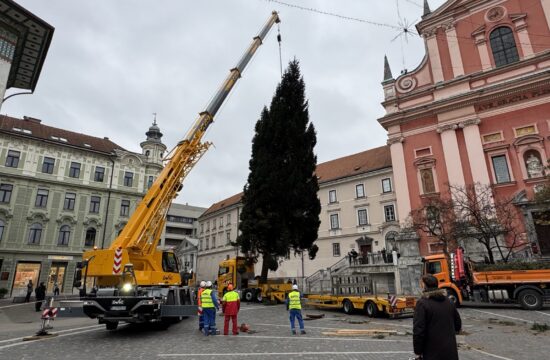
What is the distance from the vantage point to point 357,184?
3838cm

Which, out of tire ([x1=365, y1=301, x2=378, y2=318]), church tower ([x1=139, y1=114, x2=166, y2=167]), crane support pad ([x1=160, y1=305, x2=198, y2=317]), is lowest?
tire ([x1=365, y1=301, x2=378, y2=318])

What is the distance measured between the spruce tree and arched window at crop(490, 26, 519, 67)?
605 inches

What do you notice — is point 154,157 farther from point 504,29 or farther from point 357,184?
point 504,29

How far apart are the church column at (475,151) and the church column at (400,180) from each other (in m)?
4.58

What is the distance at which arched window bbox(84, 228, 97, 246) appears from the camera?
117 ft

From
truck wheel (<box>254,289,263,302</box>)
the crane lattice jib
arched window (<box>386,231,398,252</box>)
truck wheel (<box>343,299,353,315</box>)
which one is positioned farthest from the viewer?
arched window (<box>386,231,398,252</box>)

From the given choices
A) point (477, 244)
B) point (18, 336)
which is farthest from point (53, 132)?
point (477, 244)

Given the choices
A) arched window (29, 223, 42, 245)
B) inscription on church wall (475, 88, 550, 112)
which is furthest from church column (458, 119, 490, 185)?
arched window (29, 223, 42, 245)

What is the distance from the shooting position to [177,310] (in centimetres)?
1049

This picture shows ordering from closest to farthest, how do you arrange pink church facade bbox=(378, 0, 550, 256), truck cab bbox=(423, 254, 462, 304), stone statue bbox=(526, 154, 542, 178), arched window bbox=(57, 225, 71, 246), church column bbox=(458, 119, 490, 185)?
truck cab bbox=(423, 254, 462, 304) < stone statue bbox=(526, 154, 542, 178) < pink church facade bbox=(378, 0, 550, 256) < church column bbox=(458, 119, 490, 185) < arched window bbox=(57, 225, 71, 246)

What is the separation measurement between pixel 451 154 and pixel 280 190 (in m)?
13.3

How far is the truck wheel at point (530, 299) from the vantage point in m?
14.8

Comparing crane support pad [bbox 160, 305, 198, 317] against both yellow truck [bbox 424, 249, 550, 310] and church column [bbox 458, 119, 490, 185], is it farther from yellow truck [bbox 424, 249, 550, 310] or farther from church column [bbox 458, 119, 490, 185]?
church column [bbox 458, 119, 490, 185]

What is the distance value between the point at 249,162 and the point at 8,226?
2480 centimetres
